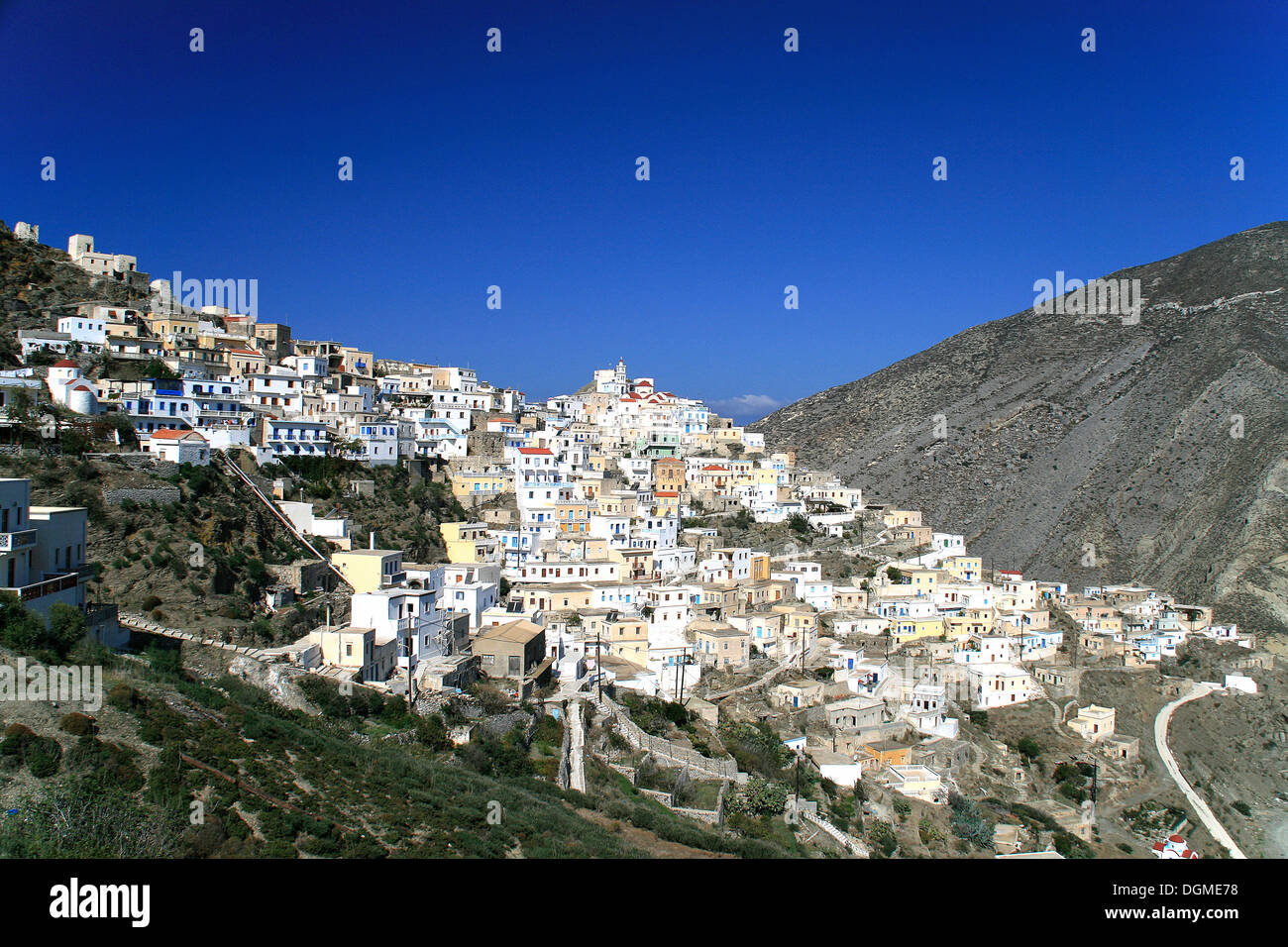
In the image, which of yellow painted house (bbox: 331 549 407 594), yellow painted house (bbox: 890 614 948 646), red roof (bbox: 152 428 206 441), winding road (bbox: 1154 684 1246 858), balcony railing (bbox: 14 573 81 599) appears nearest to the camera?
balcony railing (bbox: 14 573 81 599)

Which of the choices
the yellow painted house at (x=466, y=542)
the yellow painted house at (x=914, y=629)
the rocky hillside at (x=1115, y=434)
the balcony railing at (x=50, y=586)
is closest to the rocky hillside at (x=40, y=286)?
the yellow painted house at (x=466, y=542)

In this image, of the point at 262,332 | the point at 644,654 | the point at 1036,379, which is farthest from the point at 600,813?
the point at 1036,379

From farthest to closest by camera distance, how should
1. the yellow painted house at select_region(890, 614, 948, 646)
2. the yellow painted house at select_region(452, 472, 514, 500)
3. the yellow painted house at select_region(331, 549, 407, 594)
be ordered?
the yellow painted house at select_region(452, 472, 514, 500), the yellow painted house at select_region(890, 614, 948, 646), the yellow painted house at select_region(331, 549, 407, 594)

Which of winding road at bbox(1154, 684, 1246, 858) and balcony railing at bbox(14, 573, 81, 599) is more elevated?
balcony railing at bbox(14, 573, 81, 599)

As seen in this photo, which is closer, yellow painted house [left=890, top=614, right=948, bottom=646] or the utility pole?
the utility pole

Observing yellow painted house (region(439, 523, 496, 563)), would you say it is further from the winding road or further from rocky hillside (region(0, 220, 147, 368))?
the winding road

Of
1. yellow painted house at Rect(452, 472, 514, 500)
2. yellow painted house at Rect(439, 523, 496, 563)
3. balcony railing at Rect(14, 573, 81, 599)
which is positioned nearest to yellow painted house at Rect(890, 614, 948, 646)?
yellow painted house at Rect(439, 523, 496, 563)
